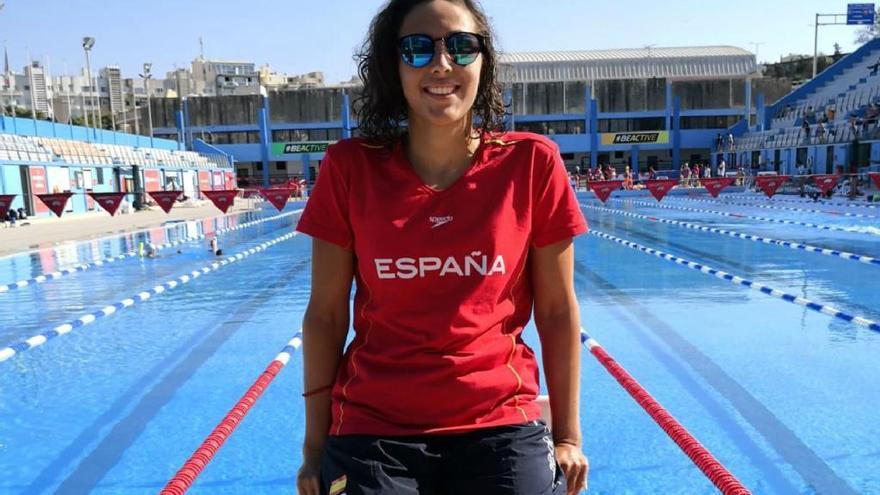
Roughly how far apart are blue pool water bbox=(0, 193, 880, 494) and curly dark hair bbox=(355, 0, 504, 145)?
2.62 meters

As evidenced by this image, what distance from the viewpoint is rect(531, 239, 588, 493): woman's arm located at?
1499 mm

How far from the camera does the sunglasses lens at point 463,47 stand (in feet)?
4.81

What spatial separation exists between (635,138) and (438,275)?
47.2m

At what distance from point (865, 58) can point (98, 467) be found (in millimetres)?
38035

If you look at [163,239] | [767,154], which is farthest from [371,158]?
[767,154]

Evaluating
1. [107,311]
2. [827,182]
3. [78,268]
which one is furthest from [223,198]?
[827,182]

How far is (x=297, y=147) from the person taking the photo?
156ft

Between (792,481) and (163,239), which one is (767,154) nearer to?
(163,239)

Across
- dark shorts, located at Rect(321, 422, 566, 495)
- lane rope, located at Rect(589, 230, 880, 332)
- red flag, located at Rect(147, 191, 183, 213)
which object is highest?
dark shorts, located at Rect(321, 422, 566, 495)

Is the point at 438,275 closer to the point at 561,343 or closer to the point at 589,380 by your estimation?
the point at 561,343

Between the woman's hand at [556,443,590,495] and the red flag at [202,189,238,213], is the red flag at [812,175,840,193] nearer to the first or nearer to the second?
the red flag at [202,189,238,213]

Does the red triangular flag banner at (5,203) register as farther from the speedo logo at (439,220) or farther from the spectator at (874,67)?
the spectator at (874,67)

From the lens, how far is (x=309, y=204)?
1484mm

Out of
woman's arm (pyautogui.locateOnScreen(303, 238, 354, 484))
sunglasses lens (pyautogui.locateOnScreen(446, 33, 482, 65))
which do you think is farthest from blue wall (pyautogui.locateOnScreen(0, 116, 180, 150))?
sunglasses lens (pyautogui.locateOnScreen(446, 33, 482, 65))
